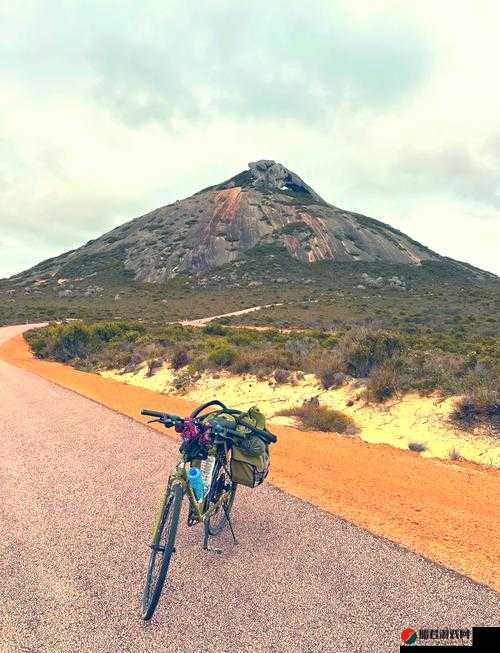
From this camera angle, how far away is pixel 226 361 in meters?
17.1

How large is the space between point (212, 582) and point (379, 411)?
827 cm

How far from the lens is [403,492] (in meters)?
6.80

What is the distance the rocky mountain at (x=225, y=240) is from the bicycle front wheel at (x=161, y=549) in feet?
267

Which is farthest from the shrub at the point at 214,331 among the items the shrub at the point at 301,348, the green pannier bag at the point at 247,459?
the green pannier bag at the point at 247,459


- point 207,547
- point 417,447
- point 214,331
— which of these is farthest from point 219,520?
point 214,331

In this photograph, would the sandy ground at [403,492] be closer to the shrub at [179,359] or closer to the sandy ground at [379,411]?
the sandy ground at [379,411]

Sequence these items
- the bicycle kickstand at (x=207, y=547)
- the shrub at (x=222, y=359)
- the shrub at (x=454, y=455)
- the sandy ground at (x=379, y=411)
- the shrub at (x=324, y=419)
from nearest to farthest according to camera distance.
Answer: the bicycle kickstand at (x=207, y=547), the shrub at (x=454, y=455), the sandy ground at (x=379, y=411), the shrub at (x=324, y=419), the shrub at (x=222, y=359)

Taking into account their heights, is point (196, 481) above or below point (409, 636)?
above

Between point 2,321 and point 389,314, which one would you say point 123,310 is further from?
point 389,314

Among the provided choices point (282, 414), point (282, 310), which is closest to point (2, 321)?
point (282, 310)

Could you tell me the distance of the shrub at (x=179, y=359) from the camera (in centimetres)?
1853

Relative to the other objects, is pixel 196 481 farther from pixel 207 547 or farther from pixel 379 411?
pixel 379 411

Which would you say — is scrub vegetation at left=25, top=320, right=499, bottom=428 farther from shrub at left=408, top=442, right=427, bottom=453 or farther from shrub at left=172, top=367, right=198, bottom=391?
shrub at left=408, top=442, right=427, bottom=453

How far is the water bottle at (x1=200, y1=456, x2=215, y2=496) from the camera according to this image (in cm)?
421
